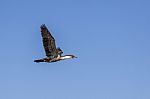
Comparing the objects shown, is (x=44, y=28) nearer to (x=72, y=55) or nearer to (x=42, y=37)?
(x=42, y=37)

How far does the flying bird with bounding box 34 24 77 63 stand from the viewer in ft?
407

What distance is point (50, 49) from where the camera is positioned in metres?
128

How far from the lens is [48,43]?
126 m

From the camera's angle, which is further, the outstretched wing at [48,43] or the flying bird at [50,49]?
the flying bird at [50,49]

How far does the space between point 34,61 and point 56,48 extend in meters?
5.91

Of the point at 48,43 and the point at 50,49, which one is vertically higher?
the point at 48,43

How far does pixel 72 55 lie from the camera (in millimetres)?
131250

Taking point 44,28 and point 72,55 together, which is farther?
point 72,55

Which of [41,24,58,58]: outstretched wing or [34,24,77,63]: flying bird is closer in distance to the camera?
[41,24,58,58]: outstretched wing

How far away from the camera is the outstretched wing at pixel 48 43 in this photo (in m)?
124

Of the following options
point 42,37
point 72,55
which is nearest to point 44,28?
point 42,37

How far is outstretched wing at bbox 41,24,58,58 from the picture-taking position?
12375cm

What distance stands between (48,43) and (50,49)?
6.71 ft

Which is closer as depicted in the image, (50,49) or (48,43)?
(48,43)
